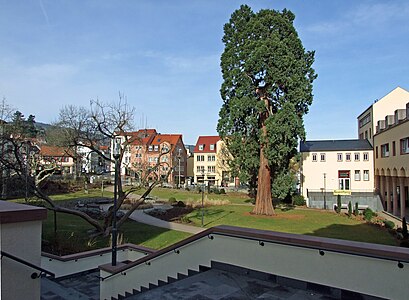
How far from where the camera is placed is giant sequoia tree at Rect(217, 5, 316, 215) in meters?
22.5

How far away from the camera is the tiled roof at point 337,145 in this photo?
36.5m

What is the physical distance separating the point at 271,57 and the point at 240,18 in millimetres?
5796

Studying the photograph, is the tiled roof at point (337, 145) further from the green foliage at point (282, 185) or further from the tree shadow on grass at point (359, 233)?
the tree shadow on grass at point (359, 233)

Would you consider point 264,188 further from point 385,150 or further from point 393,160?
point 385,150

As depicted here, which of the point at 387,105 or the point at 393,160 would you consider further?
the point at 387,105

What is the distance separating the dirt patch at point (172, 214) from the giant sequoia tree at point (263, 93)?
543 centimetres

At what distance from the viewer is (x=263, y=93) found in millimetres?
24516

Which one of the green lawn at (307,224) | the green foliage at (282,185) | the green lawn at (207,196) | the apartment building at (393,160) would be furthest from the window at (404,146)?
the green lawn at (207,196)

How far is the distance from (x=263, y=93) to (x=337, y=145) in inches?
711

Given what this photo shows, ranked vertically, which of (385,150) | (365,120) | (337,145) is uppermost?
(365,120)

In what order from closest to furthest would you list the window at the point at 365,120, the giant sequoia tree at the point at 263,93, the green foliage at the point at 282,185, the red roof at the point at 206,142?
the giant sequoia tree at the point at 263,93
the green foliage at the point at 282,185
the window at the point at 365,120
the red roof at the point at 206,142

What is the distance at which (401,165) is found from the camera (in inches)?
1068

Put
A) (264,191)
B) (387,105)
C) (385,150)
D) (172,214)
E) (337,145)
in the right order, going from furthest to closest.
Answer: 1. (337,145)
2. (387,105)
3. (385,150)
4. (264,191)
5. (172,214)

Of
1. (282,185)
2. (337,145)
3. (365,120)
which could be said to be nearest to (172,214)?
(282,185)
